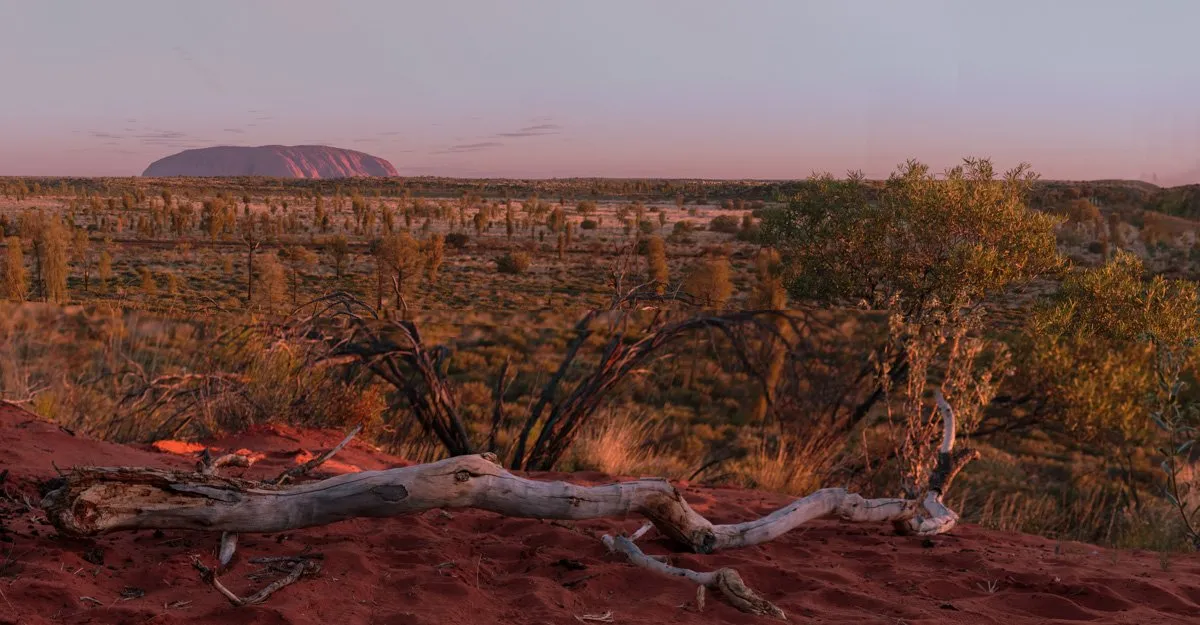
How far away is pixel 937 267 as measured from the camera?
13.7 metres

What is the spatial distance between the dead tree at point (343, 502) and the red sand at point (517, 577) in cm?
12

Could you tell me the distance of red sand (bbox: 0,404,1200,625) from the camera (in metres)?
3.13

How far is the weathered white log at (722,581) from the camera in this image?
3.51 metres

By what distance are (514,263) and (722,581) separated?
45313 millimetres

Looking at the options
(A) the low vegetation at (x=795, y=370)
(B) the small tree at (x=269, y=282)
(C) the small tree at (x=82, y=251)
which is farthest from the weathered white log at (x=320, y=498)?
(C) the small tree at (x=82, y=251)

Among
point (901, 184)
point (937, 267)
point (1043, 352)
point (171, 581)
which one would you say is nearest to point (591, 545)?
point (171, 581)

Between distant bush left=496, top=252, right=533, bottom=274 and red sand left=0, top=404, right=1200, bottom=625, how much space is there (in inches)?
1683

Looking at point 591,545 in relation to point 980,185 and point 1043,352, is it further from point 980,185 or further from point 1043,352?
point 980,185

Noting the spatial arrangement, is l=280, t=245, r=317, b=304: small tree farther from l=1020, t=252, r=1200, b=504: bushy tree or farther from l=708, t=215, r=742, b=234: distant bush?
l=1020, t=252, r=1200, b=504: bushy tree

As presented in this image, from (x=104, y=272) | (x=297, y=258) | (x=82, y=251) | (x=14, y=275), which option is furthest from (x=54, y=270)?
(x=297, y=258)

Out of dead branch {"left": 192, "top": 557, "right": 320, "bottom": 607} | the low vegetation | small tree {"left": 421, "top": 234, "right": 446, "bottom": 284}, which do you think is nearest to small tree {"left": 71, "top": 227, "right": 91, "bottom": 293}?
small tree {"left": 421, "top": 234, "right": 446, "bottom": 284}

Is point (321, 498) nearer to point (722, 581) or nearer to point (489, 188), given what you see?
point (722, 581)

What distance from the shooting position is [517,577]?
3826 mm

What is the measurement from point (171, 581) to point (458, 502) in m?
1.16
